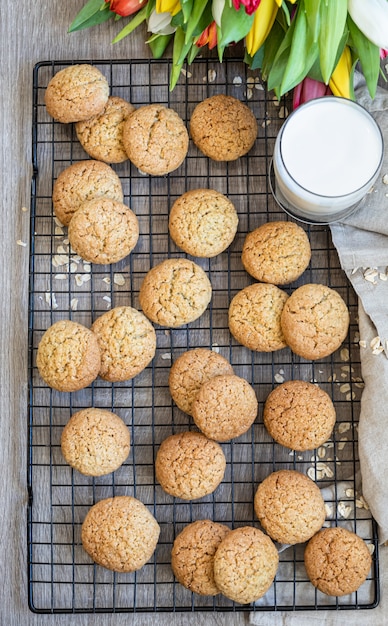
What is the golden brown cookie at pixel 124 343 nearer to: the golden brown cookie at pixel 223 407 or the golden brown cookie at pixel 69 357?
the golden brown cookie at pixel 69 357

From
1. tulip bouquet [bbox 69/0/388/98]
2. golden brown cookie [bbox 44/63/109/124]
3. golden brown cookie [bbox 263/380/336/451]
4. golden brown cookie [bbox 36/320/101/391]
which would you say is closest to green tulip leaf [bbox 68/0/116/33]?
tulip bouquet [bbox 69/0/388/98]

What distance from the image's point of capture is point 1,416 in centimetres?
172

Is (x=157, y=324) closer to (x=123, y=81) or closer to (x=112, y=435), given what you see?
(x=112, y=435)

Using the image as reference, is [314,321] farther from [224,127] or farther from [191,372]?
[224,127]

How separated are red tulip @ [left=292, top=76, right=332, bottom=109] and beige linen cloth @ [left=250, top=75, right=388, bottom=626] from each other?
0.12 metres

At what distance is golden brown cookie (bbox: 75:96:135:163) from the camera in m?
1.68

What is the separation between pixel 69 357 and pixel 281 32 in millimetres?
840

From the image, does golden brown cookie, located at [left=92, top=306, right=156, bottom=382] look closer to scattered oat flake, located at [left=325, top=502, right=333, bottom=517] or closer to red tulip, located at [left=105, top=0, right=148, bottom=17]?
scattered oat flake, located at [left=325, top=502, right=333, bottom=517]

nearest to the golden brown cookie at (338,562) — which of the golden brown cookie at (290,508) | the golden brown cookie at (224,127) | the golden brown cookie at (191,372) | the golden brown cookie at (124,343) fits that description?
the golden brown cookie at (290,508)

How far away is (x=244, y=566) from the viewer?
1531mm

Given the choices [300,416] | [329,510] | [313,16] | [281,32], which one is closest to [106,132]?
[281,32]

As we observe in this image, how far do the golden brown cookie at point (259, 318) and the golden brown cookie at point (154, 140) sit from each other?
1.16ft

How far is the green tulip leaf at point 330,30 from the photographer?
136 centimetres

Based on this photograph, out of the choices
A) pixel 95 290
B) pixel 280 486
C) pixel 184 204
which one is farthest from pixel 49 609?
pixel 184 204
